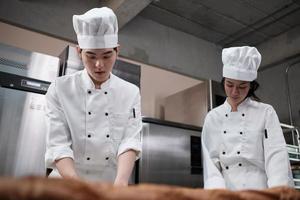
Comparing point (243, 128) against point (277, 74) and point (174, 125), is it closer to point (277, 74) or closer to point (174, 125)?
point (174, 125)

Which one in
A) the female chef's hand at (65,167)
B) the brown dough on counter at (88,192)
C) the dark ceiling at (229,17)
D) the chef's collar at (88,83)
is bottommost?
the brown dough on counter at (88,192)

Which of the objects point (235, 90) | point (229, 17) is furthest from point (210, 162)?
point (229, 17)

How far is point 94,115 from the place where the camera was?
4.58 ft

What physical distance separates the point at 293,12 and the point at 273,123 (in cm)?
276

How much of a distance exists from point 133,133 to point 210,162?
1.61 ft

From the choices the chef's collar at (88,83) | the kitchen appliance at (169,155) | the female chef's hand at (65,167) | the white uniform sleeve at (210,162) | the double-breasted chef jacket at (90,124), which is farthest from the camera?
A: the kitchen appliance at (169,155)

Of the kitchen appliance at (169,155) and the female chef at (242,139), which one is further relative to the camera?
the kitchen appliance at (169,155)

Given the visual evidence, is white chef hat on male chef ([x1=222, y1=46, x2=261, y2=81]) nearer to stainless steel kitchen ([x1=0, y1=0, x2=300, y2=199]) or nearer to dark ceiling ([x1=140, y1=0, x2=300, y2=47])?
stainless steel kitchen ([x1=0, y1=0, x2=300, y2=199])

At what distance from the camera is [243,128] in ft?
5.50

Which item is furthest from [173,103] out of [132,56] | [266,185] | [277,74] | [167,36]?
[266,185]

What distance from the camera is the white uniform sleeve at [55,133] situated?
1221 millimetres

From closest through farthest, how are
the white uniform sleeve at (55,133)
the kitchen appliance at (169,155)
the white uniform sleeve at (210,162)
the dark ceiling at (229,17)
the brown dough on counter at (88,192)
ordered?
the brown dough on counter at (88,192), the white uniform sleeve at (55,133), the white uniform sleeve at (210,162), the kitchen appliance at (169,155), the dark ceiling at (229,17)

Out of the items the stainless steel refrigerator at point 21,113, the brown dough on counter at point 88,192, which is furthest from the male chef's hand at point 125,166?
the stainless steel refrigerator at point 21,113

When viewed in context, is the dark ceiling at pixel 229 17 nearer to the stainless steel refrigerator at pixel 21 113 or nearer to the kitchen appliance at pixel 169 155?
the kitchen appliance at pixel 169 155
